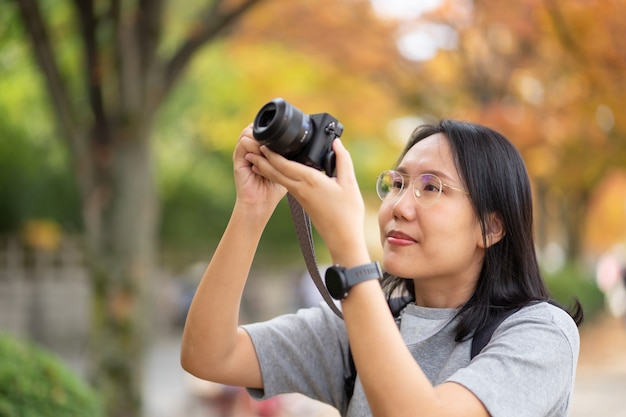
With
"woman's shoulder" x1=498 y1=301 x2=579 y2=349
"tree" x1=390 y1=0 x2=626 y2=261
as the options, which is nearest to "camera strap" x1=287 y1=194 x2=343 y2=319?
"woman's shoulder" x1=498 y1=301 x2=579 y2=349

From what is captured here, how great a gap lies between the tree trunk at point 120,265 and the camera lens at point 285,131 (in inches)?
157

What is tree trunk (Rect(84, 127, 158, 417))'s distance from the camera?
534 cm

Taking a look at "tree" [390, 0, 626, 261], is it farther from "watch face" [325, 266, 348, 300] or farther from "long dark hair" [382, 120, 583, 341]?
"watch face" [325, 266, 348, 300]

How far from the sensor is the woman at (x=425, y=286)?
1.45m

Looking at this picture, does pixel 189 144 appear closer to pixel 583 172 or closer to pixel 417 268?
pixel 583 172

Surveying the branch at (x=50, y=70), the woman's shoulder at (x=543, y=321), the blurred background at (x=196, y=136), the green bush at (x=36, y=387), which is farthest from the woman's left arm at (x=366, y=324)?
the branch at (x=50, y=70)

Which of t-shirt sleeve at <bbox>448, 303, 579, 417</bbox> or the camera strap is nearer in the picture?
t-shirt sleeve at <bbox>448, 303, 579, 417</bbox>

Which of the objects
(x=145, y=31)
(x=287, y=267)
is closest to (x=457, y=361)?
(x=145, y=31)

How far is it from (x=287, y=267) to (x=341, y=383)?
735 inches

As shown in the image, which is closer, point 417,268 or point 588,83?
point 417,268

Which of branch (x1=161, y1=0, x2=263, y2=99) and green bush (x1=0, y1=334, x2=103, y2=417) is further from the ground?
branch (x1=161, y1=0, x2=263, y2=99)

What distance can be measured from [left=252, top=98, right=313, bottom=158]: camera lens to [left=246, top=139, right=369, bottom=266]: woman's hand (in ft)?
0.10

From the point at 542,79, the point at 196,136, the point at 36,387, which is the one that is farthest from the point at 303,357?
the point at 196,136

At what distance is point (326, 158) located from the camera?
4.91 ft
